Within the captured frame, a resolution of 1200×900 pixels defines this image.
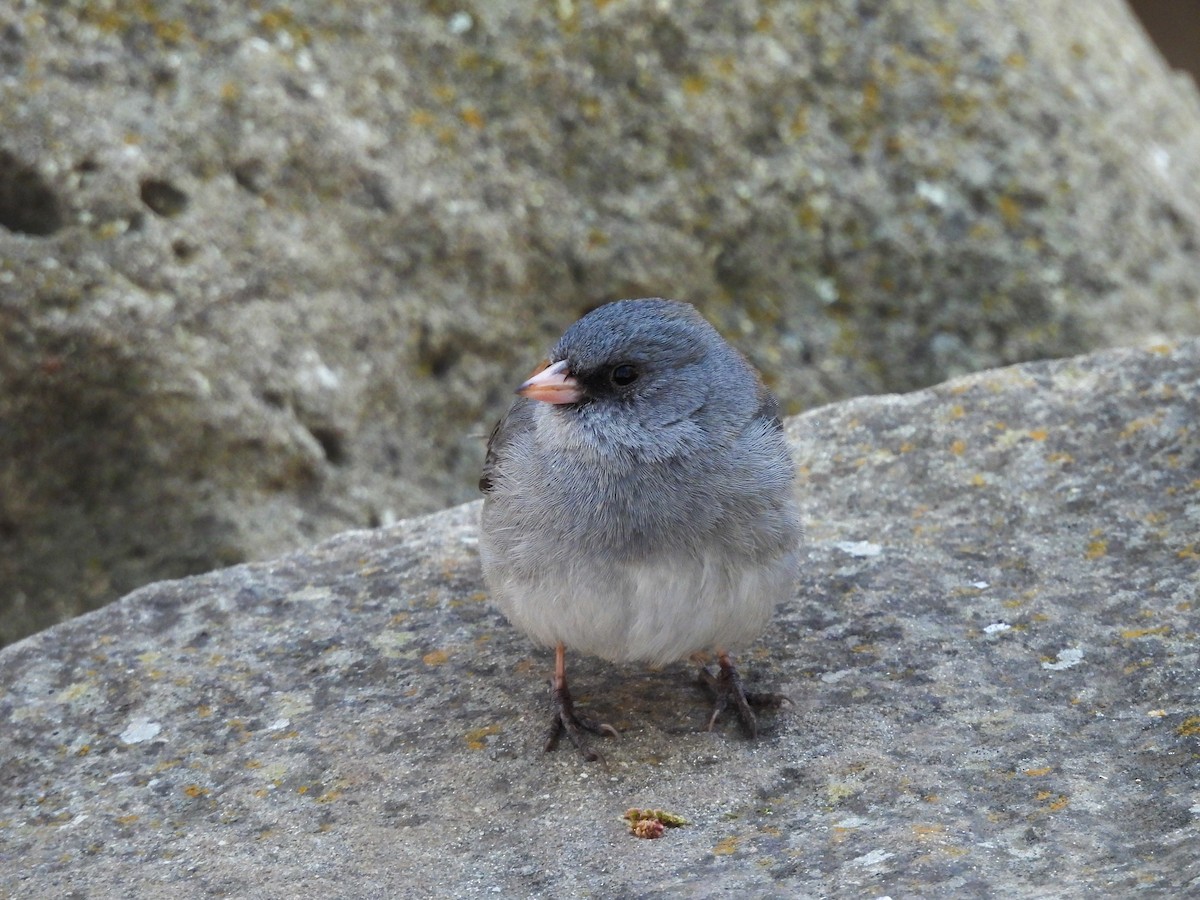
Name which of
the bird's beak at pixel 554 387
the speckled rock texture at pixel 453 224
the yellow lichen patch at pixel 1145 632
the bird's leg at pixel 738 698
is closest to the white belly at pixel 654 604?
the bird's leg at pixel 738 698

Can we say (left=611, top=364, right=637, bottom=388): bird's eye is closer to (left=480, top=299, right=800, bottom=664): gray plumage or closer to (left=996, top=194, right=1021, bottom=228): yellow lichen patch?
(left=480, top=299, right=800, bottom=664): gray plumage

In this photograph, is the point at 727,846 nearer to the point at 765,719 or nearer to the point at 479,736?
the point at 765,719

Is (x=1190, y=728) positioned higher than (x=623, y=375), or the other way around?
(x=623, y=375)

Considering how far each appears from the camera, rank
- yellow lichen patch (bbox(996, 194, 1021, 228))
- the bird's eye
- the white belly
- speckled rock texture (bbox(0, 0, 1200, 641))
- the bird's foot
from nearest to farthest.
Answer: the white belly
the bird's foot
the bird's eye
speckled rock texture (bbox(0, 0, 1200, 641))
yellow lichen patch (bbox(996, 194, 1021, 228))

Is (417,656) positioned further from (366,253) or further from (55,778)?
(366,253)

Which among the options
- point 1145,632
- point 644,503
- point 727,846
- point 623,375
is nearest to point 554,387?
point 623,375

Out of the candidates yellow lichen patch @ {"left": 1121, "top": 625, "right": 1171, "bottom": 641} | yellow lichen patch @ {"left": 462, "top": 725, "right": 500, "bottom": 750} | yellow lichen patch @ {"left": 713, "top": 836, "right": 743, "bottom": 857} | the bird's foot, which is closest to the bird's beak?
the bird's foot

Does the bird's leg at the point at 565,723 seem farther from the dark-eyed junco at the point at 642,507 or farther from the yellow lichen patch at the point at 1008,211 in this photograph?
the yellow lichen patch at the point at 1008,211
